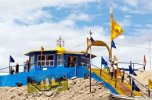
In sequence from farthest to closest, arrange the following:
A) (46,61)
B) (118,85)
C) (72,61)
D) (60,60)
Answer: (46,61), (60,60), (72,61), (118,85)

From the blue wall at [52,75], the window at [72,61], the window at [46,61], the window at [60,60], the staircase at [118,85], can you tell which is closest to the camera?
the staircase at [118,85]

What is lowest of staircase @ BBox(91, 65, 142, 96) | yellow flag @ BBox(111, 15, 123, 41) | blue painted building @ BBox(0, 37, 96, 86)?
staircase @ BBox(91, 65, 142, 96)

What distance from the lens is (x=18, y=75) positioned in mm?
39188

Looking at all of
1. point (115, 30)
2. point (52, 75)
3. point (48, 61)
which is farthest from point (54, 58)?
point (115, 30)

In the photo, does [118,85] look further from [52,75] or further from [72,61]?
[72,61]

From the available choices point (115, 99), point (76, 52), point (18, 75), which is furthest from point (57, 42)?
point (115, 99)

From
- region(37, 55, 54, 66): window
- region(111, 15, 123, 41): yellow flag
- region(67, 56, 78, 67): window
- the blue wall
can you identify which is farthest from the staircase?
region(37, 55, 54, 66): window

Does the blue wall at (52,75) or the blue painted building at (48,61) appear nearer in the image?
the blue wall at (52,75)

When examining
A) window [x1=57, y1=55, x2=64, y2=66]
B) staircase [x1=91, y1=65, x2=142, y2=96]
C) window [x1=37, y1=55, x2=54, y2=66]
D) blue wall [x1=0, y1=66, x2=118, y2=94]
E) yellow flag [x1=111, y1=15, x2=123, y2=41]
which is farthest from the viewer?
window [x1=37, y1=55, x2=54, y2=66]

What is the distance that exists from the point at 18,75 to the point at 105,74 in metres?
8.59

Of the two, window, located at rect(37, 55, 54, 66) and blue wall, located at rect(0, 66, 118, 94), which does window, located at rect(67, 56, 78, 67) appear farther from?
blue wall, located at rect(0, 66, 118, 94)

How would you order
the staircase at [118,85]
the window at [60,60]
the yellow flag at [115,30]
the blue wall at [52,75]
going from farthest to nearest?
the window at [60,60], the yellow flag at [115,30], the blue wall at [52,75], the staircase at [118,85]

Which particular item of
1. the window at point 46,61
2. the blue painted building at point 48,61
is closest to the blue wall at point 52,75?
the blue painted building at point 48,61

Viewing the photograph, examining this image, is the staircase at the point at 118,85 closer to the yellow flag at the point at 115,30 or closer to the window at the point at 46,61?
the yellow flag at the point at 115,30
